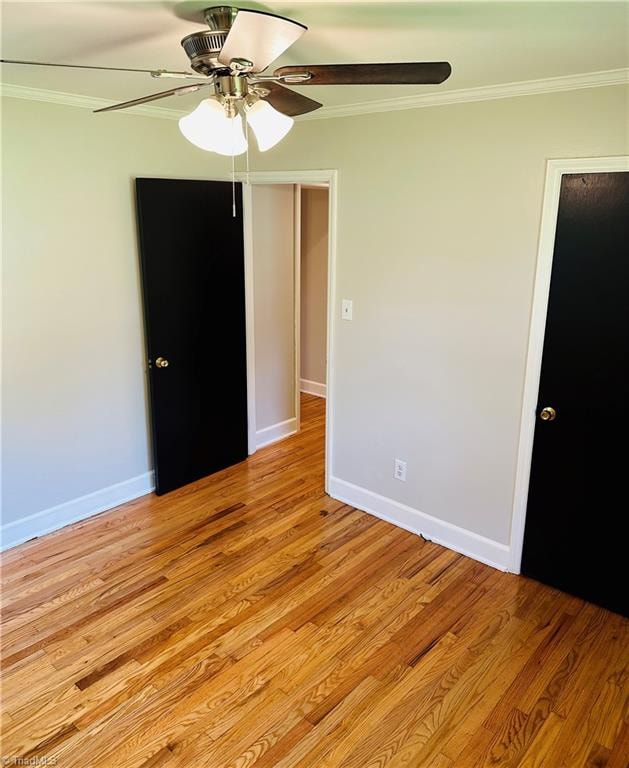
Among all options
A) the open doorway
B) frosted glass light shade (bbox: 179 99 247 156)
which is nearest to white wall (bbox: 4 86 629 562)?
frosted glass light shade (bbox: 179 99 247 156)

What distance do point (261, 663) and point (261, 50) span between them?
228cm

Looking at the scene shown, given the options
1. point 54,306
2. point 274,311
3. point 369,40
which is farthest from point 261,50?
point 274,311

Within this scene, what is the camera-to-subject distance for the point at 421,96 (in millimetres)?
2838

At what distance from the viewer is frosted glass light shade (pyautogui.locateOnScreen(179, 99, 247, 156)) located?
1798 millimetres

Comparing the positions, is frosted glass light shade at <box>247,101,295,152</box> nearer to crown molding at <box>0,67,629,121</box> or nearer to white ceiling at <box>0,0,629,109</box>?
white ceiling at <box>0,0,629,109</box>

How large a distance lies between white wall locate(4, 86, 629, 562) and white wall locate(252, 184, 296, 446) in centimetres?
62

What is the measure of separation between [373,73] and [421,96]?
1.46 m

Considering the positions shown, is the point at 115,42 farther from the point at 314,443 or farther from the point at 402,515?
the point at 314,443

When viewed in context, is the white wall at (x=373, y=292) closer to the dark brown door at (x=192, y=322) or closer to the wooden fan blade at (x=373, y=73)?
the dark brown door at (x=192, y=322)

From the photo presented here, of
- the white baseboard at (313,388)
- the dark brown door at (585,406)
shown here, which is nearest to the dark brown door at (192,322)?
the white baseboard at (313,388)

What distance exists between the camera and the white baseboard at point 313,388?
6070 millimetres

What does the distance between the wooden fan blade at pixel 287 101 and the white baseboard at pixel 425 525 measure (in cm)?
232

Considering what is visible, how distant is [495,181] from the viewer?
2721 mm

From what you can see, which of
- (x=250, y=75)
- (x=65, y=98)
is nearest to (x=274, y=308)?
(x=65, y=98)
